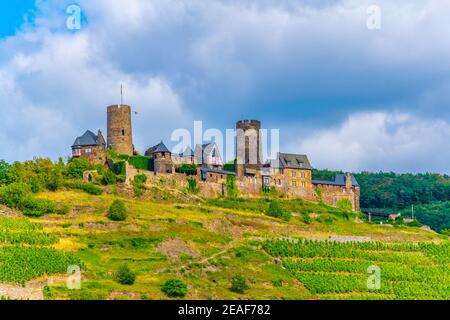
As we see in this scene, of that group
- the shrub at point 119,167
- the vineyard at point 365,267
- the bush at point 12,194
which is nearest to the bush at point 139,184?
the shrub at point 119,167

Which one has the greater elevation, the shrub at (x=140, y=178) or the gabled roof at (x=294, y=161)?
the gabled roof at (x=294, y=161)

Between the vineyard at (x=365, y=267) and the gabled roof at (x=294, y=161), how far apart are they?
20117mm

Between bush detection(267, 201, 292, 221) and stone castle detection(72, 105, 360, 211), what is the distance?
6.60 meters

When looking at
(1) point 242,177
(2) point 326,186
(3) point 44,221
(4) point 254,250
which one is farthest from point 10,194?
(2) point 326,186

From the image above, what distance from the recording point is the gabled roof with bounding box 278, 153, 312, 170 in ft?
372

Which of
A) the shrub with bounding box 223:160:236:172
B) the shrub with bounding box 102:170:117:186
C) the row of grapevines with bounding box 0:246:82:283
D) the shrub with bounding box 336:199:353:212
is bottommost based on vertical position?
the row of grapevines with bounding box 0:246:82:283

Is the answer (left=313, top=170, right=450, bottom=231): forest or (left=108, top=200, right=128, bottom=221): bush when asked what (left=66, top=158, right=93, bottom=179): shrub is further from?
(left=313, top=170, right=450, bottom=231): forest

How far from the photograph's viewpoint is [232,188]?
107 metres

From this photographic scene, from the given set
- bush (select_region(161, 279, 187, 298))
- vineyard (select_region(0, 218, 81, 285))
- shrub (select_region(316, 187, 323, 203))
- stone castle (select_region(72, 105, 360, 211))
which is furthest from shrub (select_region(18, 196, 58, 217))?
shrub (select_region(316, 187, 323, 203))

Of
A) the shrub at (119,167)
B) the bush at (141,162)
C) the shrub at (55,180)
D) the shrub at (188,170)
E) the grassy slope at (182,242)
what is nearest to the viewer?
the grassy slope at (182,242)

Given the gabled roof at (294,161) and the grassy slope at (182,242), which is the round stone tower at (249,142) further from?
the grassy slope at (182,242)

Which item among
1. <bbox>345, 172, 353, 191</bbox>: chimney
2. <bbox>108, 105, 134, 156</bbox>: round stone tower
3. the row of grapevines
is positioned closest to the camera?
the row of grapevines

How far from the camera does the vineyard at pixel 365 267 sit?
8175cm
